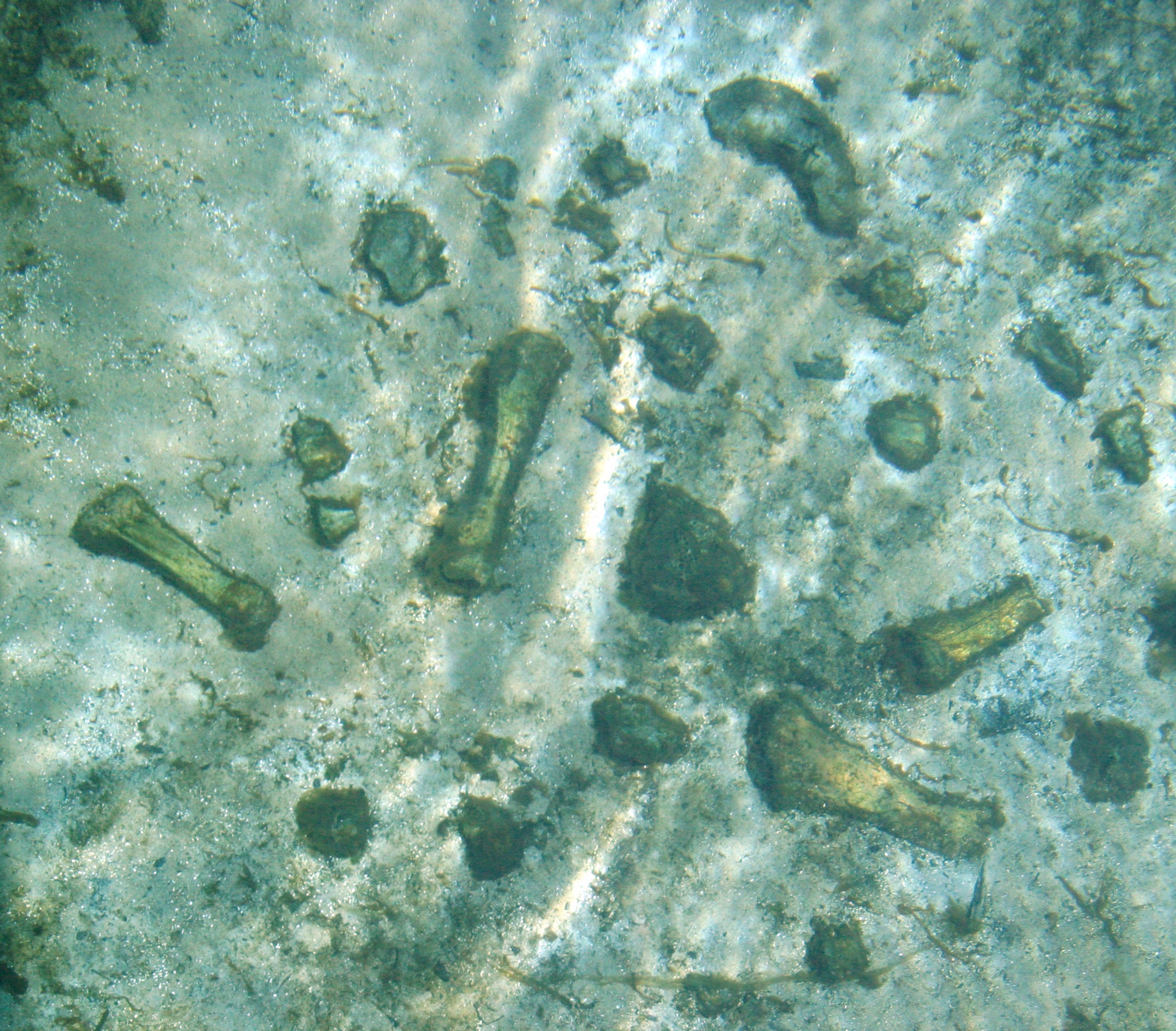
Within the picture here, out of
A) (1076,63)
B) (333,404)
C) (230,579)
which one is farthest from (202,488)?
(1076,63)

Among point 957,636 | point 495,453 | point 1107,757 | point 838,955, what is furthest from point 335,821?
point 1107,757

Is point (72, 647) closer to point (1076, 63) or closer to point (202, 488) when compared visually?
point (202, 488)

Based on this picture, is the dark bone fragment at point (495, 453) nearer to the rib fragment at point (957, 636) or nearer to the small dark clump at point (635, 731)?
the small dark clump at point (635, 731)

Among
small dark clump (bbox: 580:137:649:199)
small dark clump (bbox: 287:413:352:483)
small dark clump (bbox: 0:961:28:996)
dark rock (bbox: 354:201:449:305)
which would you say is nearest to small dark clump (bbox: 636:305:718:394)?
small dark clump (bbox: 580:137:649:199)

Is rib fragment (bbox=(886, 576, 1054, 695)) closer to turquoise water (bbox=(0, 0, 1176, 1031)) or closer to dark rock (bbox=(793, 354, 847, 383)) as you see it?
turquoise water (bbox=(0, 0, 1176, 1031))

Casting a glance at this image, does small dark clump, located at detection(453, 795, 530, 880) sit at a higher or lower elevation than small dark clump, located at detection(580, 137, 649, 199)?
lower

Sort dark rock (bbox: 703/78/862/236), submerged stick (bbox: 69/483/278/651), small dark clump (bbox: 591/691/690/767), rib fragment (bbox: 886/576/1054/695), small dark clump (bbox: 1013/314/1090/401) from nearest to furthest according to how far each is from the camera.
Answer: submerged stick (bbox: 69/483/278/651)
small dark clump (bbox: 591/691/690/767)
rib fragment (bbox: 886/576/1054/695)
dark rock (bbox: 703/78/862/236)
small dark clump (bbox: 1013/314/1090/401)
